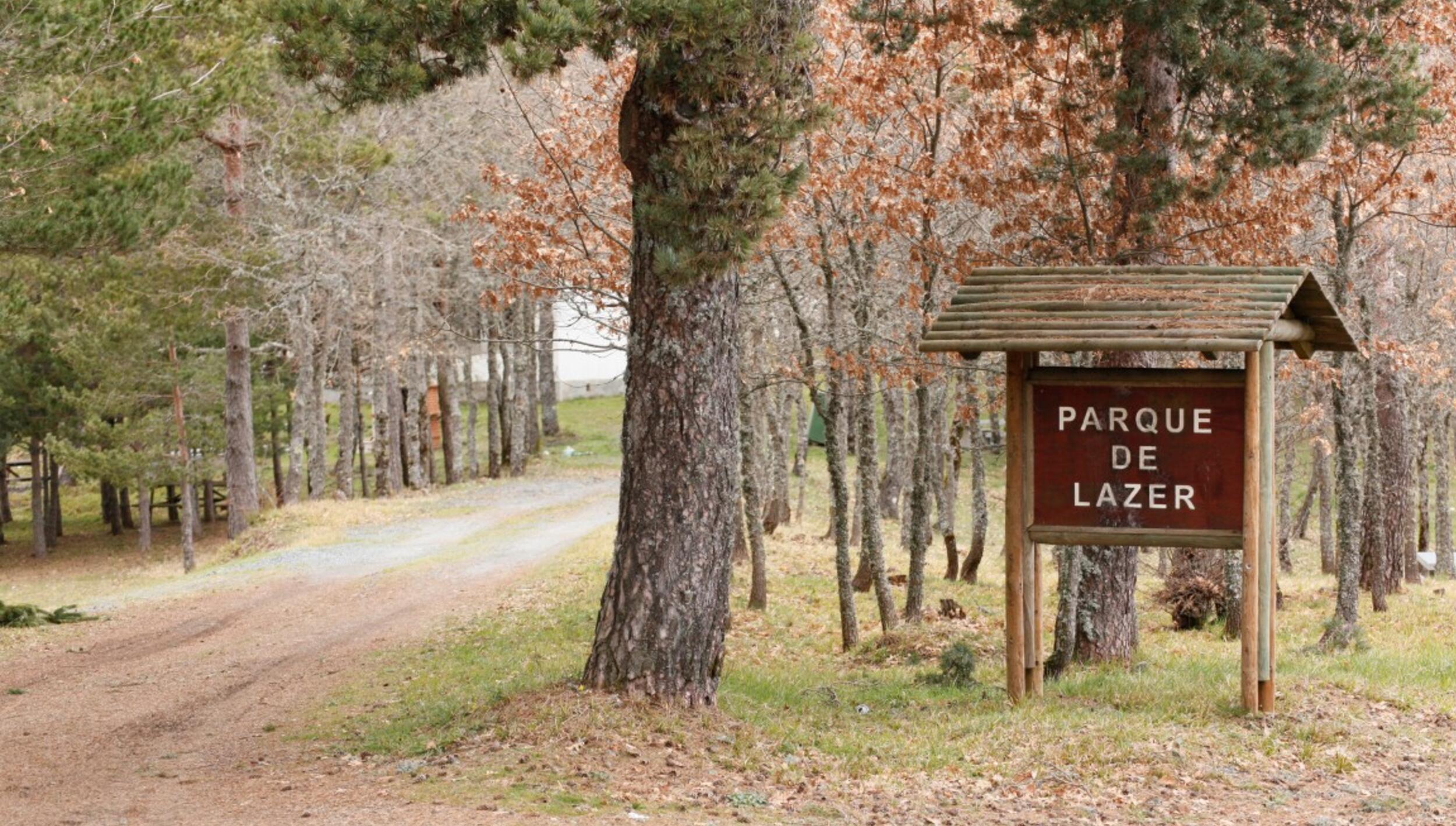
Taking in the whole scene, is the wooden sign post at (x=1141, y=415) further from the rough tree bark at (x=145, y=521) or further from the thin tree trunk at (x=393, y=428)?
the rough tree bark at (x=145, y=521)

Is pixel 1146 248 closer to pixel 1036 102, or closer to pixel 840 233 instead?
pixel 1036 102

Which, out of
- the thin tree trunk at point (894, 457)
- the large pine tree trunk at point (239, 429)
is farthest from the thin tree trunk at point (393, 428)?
the thin tree trunk at point (894, 457)

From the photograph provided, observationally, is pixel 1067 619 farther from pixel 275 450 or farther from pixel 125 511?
pixel 125 511

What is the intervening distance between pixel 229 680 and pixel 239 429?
1725 centimetres

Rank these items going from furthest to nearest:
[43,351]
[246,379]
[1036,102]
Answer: [43,351] < [246,379] < [1036,102]

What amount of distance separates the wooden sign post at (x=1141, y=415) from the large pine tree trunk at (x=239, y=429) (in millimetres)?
21797

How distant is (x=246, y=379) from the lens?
28984 millimetres

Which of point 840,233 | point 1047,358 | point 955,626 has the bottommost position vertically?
point 955,626

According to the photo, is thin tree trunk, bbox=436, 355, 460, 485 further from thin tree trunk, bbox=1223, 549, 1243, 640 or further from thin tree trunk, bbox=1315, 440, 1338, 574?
thin tree trunk, bbox=1223, 549, 1243, 640

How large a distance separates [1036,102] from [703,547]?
245 inches

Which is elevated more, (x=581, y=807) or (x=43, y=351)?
(x=43, y=351)

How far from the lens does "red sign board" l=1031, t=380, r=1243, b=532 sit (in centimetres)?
921

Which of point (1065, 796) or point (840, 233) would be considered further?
point (840, 233)

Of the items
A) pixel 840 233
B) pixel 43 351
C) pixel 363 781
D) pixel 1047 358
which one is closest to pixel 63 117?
pixel 840 233
